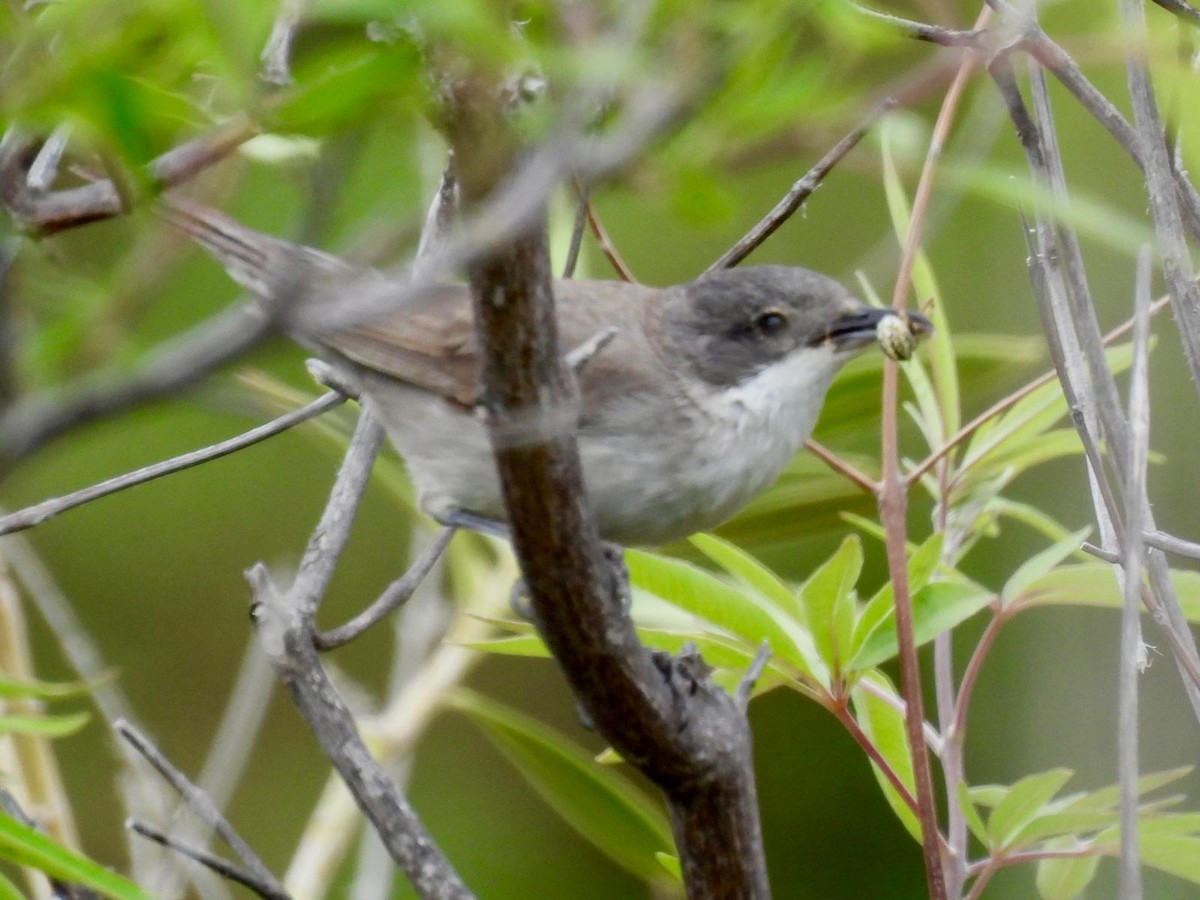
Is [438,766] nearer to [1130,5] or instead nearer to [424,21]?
[1130,5]

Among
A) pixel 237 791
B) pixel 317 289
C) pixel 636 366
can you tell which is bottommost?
pixel 237 791

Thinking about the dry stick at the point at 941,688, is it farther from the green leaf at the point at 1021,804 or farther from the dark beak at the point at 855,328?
the dark beak at the point at 855,328

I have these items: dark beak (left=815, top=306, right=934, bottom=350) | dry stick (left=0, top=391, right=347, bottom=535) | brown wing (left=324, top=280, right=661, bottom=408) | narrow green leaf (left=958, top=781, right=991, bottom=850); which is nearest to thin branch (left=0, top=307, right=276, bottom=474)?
dry stick (left=0, top=391, right=347, bottom=535)

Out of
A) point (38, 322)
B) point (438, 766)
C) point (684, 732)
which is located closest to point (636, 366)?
point (684, 732)

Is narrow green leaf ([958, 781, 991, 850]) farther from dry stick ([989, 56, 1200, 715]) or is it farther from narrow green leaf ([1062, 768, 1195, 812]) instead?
dry stick ([989, 56, 1200, 715])

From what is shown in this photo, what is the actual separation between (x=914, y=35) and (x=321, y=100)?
0.99 meters

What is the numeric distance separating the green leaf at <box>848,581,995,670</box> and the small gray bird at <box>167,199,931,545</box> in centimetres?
48

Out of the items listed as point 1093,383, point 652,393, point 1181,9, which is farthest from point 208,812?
point 1181,9

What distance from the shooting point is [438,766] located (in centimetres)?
564

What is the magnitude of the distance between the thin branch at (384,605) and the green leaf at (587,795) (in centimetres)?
52

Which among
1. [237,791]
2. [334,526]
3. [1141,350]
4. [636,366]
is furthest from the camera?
[237,791]

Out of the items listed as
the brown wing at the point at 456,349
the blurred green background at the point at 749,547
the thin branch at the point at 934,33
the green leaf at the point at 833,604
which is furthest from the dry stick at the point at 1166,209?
the blurred green background at the point at 749,547

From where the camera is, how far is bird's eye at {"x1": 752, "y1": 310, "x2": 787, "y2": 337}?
2.56 meters

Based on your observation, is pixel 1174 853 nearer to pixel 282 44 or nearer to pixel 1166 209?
pixel 1166 209
